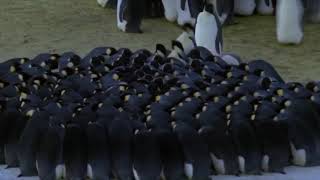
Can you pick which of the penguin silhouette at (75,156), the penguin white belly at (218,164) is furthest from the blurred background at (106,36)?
the penguin silhouette at (75,156)

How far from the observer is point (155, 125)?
11.2 ft

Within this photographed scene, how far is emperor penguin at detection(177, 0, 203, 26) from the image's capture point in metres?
6.23

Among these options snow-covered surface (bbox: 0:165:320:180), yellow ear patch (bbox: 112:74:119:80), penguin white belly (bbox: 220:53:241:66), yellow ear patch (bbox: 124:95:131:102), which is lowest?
snow-covered surface (bbox: 0:165:320:180)

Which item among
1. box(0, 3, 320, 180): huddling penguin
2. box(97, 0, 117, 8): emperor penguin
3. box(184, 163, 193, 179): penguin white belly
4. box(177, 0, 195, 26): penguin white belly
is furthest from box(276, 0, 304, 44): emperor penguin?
box(184, 163, 193, 179): penguin white belly

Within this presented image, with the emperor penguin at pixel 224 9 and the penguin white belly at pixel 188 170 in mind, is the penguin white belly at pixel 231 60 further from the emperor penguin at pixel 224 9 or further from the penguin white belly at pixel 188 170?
the emperor penguin at pixel 224 9

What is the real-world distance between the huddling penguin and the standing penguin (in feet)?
6.92

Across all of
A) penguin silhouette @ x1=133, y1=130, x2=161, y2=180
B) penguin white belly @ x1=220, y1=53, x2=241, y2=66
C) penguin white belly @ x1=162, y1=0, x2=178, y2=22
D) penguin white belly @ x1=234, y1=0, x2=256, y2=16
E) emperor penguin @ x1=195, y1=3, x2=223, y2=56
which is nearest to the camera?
penguin silhouette @ x1=133, y1=130, x2=161, y2=180

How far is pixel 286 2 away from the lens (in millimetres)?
5672

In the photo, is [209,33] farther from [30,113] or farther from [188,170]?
[188,170]

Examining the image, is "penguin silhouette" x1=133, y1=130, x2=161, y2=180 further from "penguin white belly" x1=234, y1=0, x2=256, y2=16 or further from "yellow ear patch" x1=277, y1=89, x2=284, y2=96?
"penguin white belly" x1=234, y1=0, x2=256, y2=16

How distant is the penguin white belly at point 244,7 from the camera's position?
6.64m

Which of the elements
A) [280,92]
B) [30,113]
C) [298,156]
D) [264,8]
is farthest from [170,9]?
[298,156]

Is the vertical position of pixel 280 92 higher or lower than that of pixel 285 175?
higher

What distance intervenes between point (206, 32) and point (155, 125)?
146 cm
